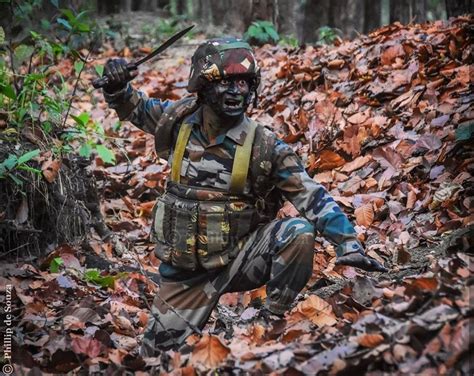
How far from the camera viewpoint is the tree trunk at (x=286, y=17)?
13305 millimetres

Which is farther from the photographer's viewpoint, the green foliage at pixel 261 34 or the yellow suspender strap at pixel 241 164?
the green foliage at pixel 261 34

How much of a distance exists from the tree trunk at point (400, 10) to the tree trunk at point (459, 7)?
713cm

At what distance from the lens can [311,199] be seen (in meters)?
3.65

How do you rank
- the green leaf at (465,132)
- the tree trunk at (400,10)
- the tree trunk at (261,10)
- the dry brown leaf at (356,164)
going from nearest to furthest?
the green leaf at (465,132) < the dry brown leaf at (356,164) < the tree trunk at (261,10) < the tree trunk at (400,10)

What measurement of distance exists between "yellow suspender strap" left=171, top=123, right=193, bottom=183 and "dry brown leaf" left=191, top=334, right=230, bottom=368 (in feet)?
3.60

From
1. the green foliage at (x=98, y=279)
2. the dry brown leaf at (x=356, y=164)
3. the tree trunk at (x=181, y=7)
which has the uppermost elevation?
the tree trunk at (x=181, y=7)

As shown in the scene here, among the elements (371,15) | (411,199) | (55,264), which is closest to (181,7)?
(371,15)

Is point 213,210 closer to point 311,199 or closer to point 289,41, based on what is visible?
point 311,199

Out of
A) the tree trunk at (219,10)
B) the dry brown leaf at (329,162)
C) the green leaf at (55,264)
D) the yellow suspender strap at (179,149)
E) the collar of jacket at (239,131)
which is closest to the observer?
the collar of jacket at (239,131)

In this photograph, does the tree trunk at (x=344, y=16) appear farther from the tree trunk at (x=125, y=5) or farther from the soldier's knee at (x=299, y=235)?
the soldier's knee at (x=299, y=235)

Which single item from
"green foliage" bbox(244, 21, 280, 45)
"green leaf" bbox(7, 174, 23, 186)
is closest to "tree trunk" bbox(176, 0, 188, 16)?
"green foliage" bbox(244, 21, 280, 45)

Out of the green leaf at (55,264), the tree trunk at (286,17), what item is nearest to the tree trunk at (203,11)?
the tree trunk at (286,17)

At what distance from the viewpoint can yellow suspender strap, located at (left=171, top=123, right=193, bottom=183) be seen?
388 centimetres

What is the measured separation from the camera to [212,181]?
3.81m
